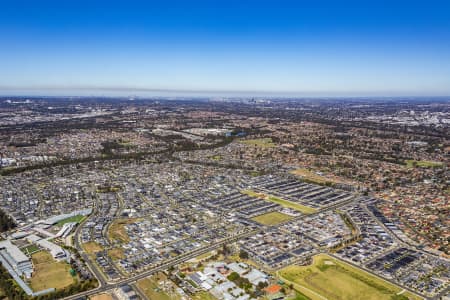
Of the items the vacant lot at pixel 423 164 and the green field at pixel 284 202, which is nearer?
the green field at pixel 284 202

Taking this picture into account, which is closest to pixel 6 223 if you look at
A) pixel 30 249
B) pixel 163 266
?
pixel 30 249

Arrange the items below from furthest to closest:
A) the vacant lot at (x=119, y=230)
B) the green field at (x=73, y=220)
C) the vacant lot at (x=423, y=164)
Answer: the vacant lot at (x=423, y=164)
the green field at (x=73, y=220)
the vacant lot at (x=119, y=230)

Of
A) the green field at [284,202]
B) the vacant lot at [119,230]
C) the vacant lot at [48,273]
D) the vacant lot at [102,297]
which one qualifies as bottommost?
the vacant lot at [48,273]

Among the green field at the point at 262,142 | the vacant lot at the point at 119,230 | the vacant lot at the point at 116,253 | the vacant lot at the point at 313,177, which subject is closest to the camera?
the vacant lot at the point at 116,253

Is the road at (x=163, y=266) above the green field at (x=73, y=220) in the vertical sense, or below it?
above

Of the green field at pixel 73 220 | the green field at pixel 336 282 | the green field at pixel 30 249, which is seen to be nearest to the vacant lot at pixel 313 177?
the green field at pixel 336 282

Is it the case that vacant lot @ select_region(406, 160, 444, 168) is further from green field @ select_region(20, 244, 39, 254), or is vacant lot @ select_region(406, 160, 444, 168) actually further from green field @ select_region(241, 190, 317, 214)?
green field @ select_region(20, 244, 39, 254)

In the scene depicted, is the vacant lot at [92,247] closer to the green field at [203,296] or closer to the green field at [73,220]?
the green field at [73,220]

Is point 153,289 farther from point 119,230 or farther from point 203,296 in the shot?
point 119,230
